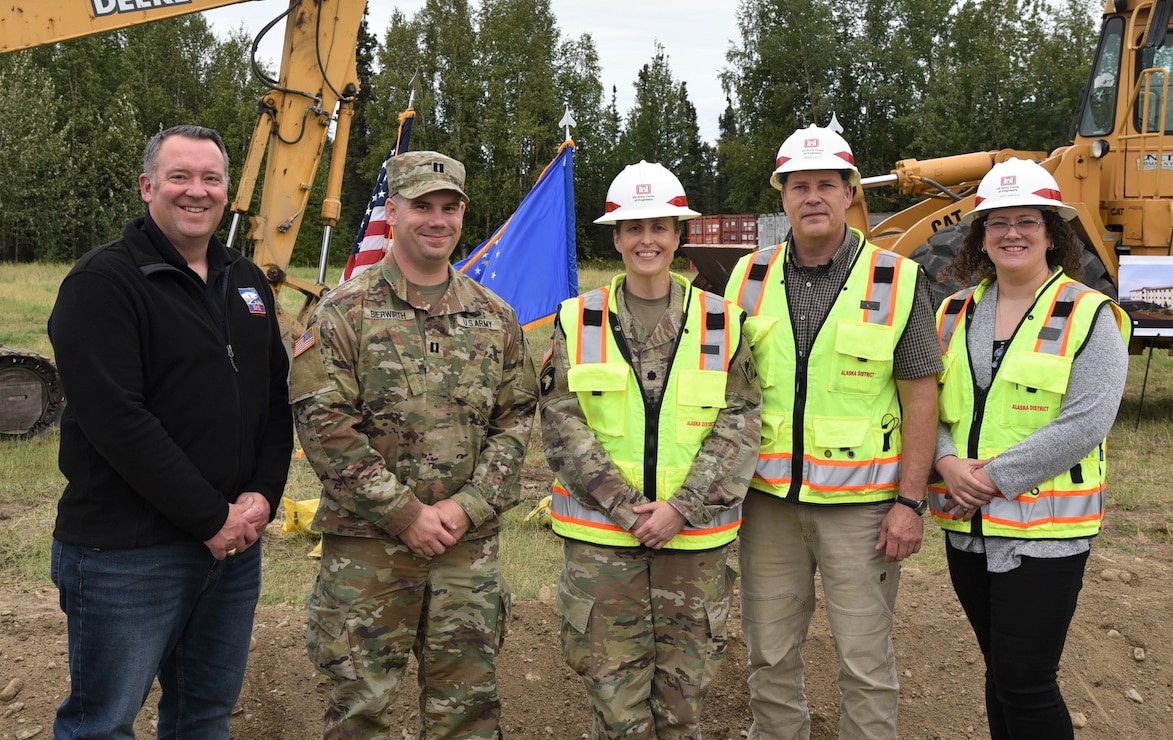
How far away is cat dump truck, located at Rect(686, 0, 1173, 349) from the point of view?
8562 millimetres

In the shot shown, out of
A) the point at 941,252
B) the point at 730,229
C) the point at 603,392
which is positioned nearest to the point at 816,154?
the point at 603,392

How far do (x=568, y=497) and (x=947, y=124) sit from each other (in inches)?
1329

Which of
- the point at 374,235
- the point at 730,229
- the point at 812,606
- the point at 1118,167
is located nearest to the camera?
the point at 812,606

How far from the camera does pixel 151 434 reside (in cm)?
254

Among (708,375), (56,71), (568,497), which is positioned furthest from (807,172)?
(56,71)

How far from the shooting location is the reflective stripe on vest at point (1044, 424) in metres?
2.94

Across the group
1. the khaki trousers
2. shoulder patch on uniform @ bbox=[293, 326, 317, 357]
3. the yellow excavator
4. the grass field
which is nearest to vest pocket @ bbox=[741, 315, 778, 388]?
the khaki trousers

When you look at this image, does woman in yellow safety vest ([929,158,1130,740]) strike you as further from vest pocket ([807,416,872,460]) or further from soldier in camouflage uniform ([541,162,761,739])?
soldier in camouflage uniform ([541,162,761,739])

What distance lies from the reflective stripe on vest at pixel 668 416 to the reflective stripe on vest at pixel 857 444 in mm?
221

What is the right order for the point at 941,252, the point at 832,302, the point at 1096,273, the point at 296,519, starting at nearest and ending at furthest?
the point at 832,302
the point at 296,519
the point at 1096,273
the point at 941,252

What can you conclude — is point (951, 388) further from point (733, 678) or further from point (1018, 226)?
point (733, 678)

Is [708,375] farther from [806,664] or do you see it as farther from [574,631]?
[806,664]

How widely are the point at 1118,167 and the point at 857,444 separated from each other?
733cm

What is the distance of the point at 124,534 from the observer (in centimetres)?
261
